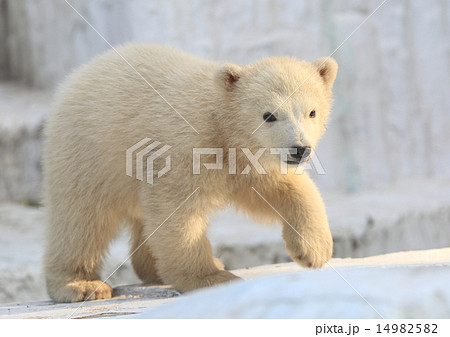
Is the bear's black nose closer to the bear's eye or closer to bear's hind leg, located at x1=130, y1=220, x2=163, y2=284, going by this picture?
the bear's eye

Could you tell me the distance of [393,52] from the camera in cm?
818

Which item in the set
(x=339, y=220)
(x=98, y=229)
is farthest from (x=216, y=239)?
(x=98, y=229)

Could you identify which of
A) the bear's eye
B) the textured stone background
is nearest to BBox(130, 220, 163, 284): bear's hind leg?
the bear's eye

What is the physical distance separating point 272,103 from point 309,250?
83cm

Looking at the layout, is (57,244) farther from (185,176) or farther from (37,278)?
(37,278)

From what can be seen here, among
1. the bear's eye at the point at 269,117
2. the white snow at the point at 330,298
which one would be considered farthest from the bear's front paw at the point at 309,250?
the white snow at the point at 330,298

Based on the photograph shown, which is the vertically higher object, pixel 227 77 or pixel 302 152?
pixel 227 77

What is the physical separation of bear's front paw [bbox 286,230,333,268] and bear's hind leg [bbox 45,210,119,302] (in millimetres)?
1128

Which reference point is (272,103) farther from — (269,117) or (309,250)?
(309,250)

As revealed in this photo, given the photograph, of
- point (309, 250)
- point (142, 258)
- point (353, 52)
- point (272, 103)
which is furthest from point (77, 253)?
point (353, 52)

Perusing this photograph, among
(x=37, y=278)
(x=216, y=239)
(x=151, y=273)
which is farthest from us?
(x=216, y=239)

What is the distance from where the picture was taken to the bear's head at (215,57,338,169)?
12.0ft

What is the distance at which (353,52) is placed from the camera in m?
8.05
